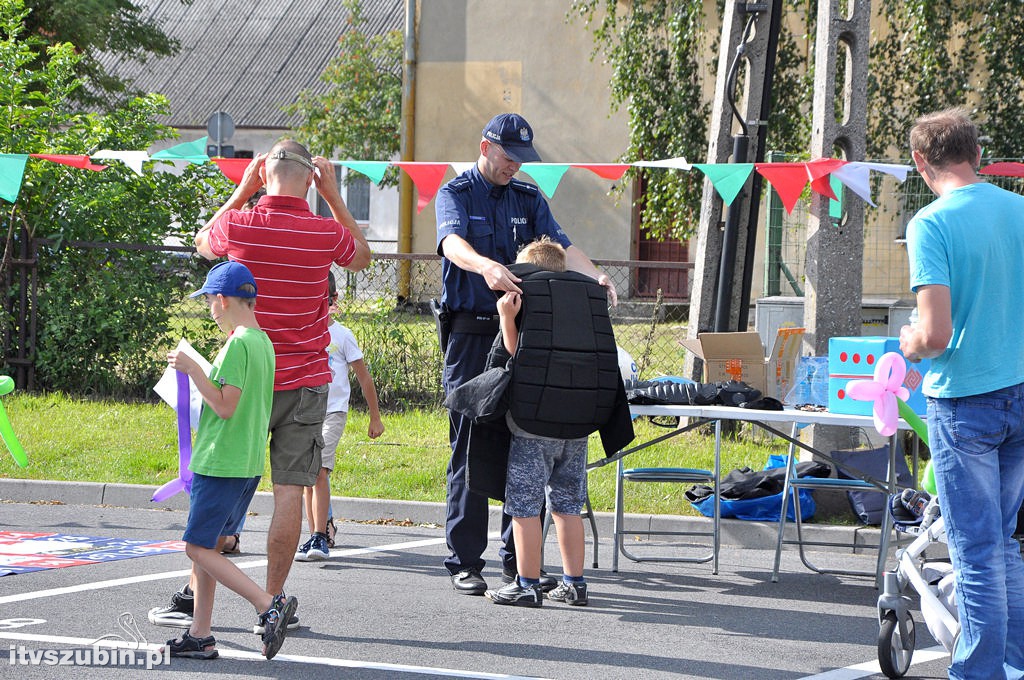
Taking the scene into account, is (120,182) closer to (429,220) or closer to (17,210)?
(17,210)

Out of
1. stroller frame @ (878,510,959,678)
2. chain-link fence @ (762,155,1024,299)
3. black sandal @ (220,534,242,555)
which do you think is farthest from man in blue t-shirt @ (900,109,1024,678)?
chain-link fence @ (762,155,1024,299)

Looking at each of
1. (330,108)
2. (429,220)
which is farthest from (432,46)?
(330,108)

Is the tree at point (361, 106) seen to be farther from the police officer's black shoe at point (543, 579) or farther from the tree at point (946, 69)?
the police officer's black shoe at point (543, 579)

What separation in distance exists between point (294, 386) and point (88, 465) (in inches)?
201

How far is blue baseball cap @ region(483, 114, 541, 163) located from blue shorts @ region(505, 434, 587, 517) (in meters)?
1.35

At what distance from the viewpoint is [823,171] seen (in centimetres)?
943

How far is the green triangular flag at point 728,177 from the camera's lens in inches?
380

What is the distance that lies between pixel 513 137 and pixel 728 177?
3.82 m

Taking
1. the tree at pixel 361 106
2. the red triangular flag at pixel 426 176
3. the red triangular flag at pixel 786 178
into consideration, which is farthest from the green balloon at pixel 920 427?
the tree at pixel 361 106

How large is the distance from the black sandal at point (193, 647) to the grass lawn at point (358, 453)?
3.99 metres

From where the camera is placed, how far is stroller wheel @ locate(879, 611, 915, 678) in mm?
4922

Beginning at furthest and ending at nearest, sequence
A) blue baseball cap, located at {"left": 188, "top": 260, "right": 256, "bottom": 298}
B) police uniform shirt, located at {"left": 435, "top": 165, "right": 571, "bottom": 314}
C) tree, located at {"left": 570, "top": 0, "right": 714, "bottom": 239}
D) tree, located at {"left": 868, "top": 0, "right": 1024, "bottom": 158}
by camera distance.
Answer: tree, located at {"left": 570, "top": 0, "right": 714, "bottom": 239} < tree, located at {"left": 868, "top": 0, "right": 1024, "bottom": 158} < police uniform shirt, located at {"left": 435, "top": 165, "right": 571, "bottom": 314} < blue baseball cap, located at {"left": 188, "top": 260, "right": 256, "bottom": 298}

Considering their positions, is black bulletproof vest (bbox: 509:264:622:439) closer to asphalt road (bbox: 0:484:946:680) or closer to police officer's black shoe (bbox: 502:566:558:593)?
police officer's black shoe (bbox: 502:566:558:593)

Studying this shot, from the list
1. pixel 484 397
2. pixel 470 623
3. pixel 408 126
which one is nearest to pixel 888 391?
pixel 484 397
